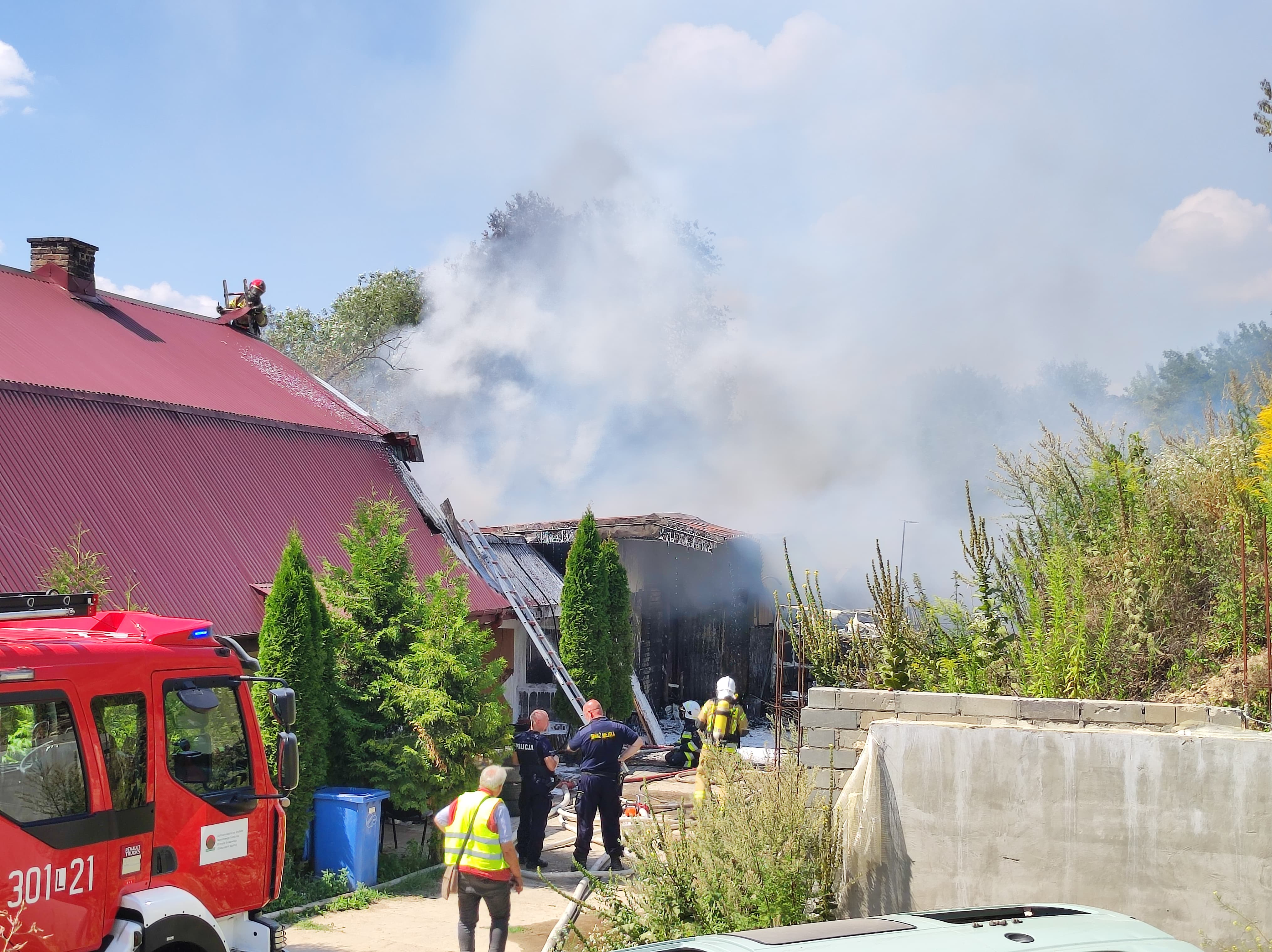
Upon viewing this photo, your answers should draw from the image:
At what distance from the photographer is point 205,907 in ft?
19.5

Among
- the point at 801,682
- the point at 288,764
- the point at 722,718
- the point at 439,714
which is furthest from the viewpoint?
the point at 722,718

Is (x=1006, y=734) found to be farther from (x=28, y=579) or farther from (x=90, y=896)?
(x=28, y=579)

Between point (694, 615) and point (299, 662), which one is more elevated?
point (694, 615)

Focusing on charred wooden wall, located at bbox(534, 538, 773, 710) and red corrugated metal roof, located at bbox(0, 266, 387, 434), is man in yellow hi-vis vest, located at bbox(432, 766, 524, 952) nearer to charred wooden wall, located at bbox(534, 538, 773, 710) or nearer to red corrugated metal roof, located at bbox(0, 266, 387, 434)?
red corrugated metal roof, located at bbox(0, 266, 387, 434)

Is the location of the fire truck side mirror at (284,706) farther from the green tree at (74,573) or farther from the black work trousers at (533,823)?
the black work trousers at (533,823)

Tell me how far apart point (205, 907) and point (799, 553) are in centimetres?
1728

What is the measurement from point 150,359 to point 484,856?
34.4 ft

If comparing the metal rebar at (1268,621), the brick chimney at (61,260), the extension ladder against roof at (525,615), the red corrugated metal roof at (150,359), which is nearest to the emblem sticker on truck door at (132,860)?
the metal rebar at (1268,621)

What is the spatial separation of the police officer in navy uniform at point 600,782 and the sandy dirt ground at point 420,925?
49 centimetres

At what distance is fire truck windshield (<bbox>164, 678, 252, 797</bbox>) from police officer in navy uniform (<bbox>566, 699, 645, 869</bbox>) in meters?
4.35

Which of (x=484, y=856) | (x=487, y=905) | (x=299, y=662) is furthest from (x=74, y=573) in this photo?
(x=487, y=905)

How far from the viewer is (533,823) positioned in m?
10.6

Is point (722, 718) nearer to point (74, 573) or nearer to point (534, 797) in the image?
point (534, 797)

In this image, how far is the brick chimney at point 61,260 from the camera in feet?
50.0
